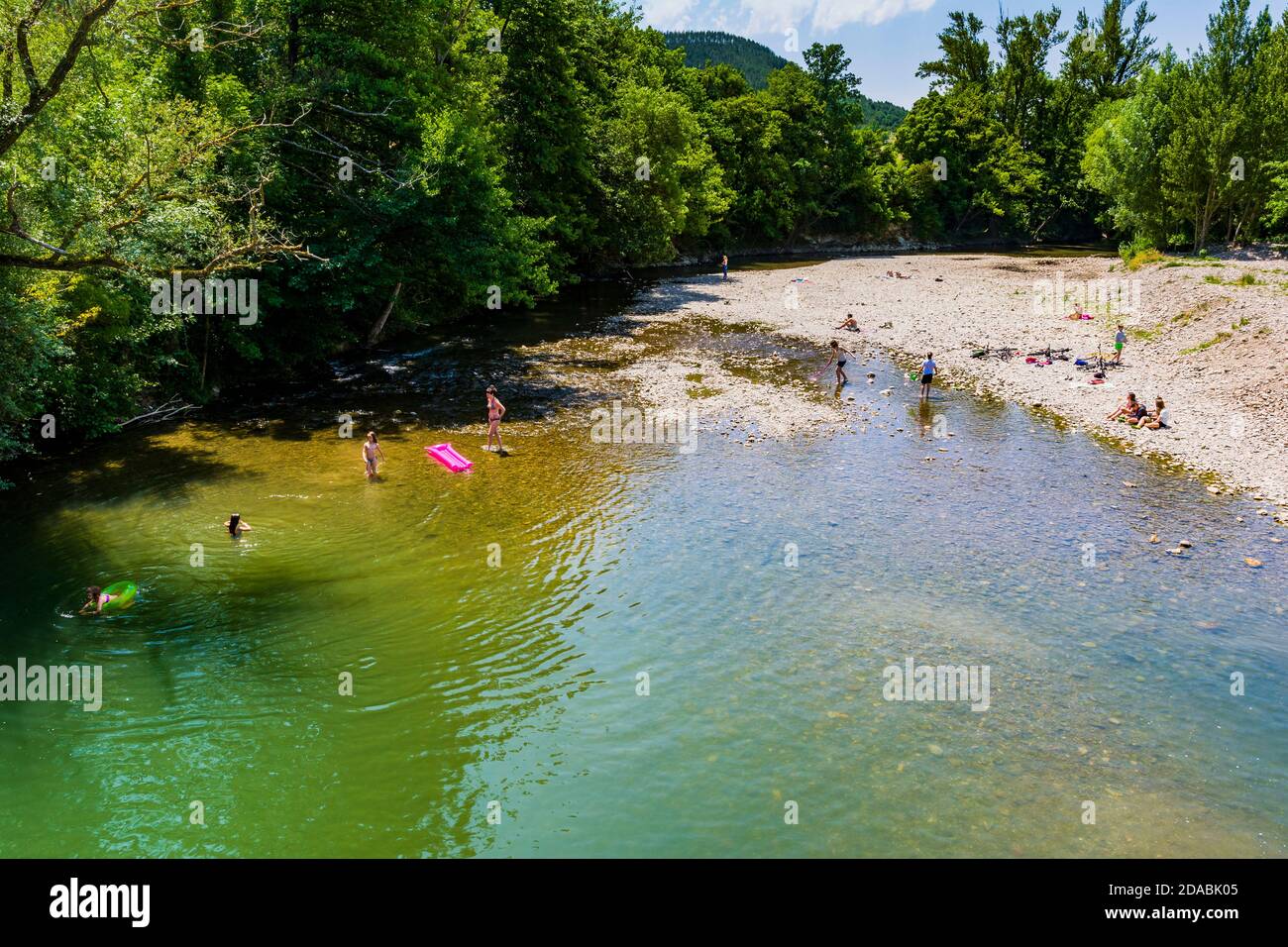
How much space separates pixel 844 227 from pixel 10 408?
292 feet

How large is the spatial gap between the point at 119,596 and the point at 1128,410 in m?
30.4

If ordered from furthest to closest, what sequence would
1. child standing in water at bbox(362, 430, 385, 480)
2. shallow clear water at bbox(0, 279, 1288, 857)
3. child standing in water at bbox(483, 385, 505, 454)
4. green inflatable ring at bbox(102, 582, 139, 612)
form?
child standing in water at bbox(483, 385, 505, 454) < child standing in water at bbox(362, 430, 385, 480) < green inflatable ring at bbox(102, 582, 139, 612) < shallow clear water at bbox(0, 279, 1288, 857)

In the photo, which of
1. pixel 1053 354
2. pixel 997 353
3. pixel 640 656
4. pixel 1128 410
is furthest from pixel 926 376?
pixel 640 656

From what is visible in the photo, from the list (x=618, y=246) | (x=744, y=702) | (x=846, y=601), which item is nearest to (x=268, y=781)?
(x=744, y=702)

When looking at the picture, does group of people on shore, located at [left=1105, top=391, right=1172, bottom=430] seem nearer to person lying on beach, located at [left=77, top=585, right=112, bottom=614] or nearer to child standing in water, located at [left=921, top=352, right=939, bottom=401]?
child standing in water, located at [left=921, top=352, right=939, bottom=401]

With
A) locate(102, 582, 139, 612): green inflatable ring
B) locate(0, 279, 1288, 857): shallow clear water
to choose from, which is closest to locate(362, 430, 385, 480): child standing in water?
locate(0, 279, 1288, 857): shallow clear water

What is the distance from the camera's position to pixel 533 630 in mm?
15250

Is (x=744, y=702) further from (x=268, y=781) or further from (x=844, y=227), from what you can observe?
(x=844, y=227)

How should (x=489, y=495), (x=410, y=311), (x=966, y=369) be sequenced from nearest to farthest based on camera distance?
1. (x=489, y=495)
2. (x=966, y=369)
3. (x=410, y=311)

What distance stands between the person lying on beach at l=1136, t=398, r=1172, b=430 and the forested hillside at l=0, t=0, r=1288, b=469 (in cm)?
2557

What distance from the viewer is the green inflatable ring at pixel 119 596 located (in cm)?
1536

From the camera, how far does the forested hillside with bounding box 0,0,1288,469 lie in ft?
62.0
